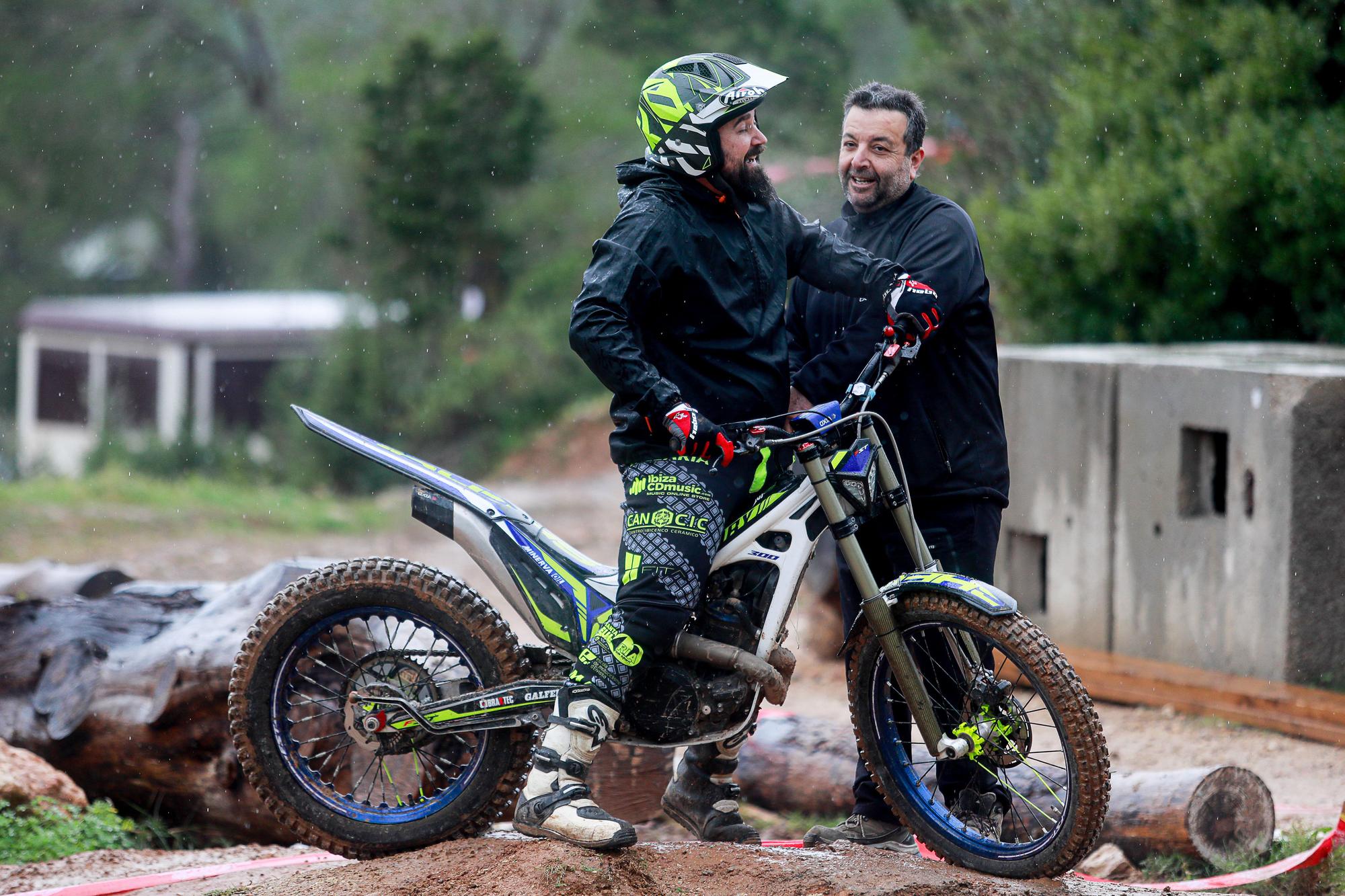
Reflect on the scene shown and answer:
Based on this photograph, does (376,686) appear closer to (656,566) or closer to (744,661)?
(656,566)

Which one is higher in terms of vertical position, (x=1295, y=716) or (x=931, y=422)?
(x=931, y=422)

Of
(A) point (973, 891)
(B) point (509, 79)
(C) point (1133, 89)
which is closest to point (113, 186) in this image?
(B) point (509, 79)

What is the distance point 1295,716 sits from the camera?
21.4ft

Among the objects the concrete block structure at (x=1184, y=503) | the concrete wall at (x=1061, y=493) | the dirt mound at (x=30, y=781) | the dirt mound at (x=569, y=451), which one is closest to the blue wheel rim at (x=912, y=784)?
the dirt mound at (x=30, y=781)

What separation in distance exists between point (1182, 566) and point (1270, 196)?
2.86 m

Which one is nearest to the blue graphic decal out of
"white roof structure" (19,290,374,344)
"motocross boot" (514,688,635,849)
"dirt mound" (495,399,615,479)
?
"motocross boot" (514,688,635,849)

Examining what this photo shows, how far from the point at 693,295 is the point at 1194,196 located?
6.20 m

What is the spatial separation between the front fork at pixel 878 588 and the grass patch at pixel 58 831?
2.90 metres

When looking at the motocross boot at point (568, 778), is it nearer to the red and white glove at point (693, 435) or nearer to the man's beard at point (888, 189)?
the red and white glove at point (693, 435)

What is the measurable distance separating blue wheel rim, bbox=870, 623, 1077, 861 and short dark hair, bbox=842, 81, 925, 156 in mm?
1522

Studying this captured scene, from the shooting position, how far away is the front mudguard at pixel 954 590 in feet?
11.9

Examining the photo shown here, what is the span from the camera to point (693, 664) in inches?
151

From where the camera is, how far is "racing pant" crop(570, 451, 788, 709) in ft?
12.1

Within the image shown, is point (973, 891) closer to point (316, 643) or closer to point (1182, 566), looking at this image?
point (316, 643)
